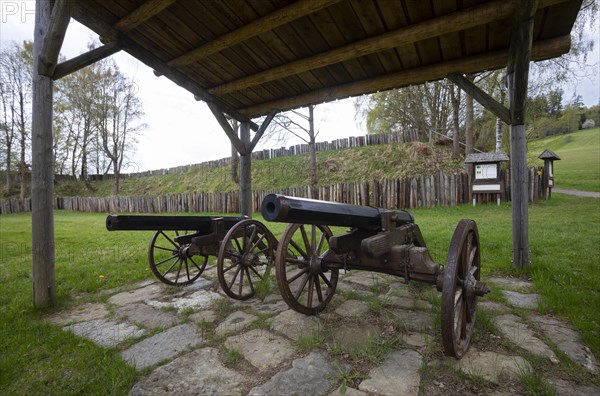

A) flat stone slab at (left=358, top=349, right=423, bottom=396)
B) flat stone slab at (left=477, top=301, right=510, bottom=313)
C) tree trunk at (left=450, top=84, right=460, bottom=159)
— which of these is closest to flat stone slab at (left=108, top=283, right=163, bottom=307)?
flat stone slab at (left=358, top=349, right=423, bottom=396)

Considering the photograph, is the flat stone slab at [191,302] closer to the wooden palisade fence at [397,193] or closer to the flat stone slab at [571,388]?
Result: the flat stone slab at [571,388]

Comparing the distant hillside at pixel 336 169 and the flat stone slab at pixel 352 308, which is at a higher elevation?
the distant hillside at pixel 336 169

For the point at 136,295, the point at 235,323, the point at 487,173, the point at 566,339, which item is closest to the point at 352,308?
the point at 235,323

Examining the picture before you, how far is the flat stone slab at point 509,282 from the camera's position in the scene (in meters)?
3.53

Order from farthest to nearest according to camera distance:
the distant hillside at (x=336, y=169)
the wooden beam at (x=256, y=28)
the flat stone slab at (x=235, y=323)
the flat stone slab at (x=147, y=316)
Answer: the distant hillside at (x=336, y=169)
the wooden beam at (x=256, y=28)
the flat stone slab at (x=147, y=316)
the flat stone slab at (x=235, y=323)

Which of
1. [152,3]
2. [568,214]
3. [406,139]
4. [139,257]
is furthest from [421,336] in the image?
[406,139]

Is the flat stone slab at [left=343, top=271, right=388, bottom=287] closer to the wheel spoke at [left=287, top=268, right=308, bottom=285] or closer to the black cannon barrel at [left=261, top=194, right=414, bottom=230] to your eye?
the wheel spoke at [left=287, top=268, right=308, bottom=285]

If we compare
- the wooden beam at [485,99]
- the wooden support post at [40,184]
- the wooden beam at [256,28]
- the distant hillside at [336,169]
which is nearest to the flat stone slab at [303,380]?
the wooden support post at [40,184]

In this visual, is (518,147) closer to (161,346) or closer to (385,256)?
(385,256)

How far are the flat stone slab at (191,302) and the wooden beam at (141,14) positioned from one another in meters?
3.32

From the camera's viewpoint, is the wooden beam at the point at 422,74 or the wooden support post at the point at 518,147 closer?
the wooden support post at the point at 518,147

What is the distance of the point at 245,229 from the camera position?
3873 millimetres

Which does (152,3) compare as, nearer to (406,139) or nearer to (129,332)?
(129,332)

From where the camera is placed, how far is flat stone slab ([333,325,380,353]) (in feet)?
7.47
